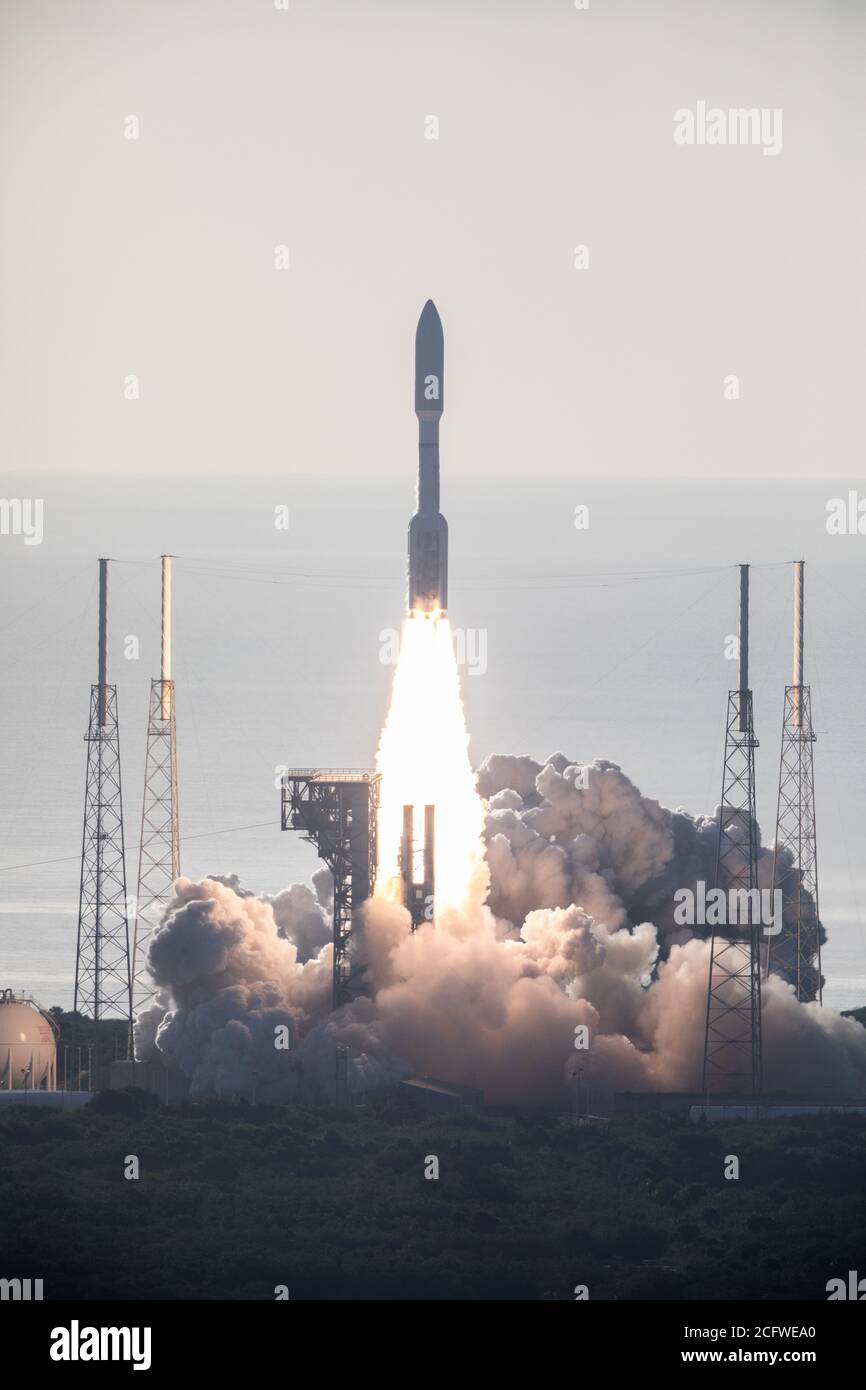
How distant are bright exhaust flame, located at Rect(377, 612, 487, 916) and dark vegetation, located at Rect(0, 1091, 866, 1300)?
8.90m

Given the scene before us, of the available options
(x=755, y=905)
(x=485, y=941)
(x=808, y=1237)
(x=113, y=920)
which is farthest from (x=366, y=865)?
(x=113, y=920)

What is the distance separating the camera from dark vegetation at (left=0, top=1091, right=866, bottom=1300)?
301 feet

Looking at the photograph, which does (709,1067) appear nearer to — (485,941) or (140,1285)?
(485,941)

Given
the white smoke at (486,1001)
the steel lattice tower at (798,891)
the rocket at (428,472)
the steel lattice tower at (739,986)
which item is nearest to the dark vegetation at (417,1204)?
the white smoke at (486,1001)

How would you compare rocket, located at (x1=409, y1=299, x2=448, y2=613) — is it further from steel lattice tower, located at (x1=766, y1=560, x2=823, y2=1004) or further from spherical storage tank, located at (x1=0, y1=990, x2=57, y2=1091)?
spherical storage tank, located at (x1=0, y1=990, x2=57, y2=1091)

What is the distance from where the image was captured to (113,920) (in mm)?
156875

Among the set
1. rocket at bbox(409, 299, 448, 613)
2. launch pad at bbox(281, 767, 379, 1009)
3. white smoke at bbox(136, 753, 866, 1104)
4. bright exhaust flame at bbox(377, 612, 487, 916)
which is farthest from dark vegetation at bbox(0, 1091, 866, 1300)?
rocket at bbox(409, 299, 448, 613)

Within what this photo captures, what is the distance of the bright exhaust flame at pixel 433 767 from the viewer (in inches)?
4262

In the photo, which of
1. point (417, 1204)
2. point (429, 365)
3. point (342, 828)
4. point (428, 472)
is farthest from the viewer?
point (429, 365)

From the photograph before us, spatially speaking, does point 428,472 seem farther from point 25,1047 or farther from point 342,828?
point 25,1047

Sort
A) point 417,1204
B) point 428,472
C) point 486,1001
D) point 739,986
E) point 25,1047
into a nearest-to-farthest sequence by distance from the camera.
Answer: point 417,1204
point 486,1001
point 739,986
point 428,472
point 25,1047

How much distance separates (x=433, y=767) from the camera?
4343 inches

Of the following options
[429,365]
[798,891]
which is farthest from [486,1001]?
[429,365]

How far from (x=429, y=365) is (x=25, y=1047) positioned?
73.3 feet
